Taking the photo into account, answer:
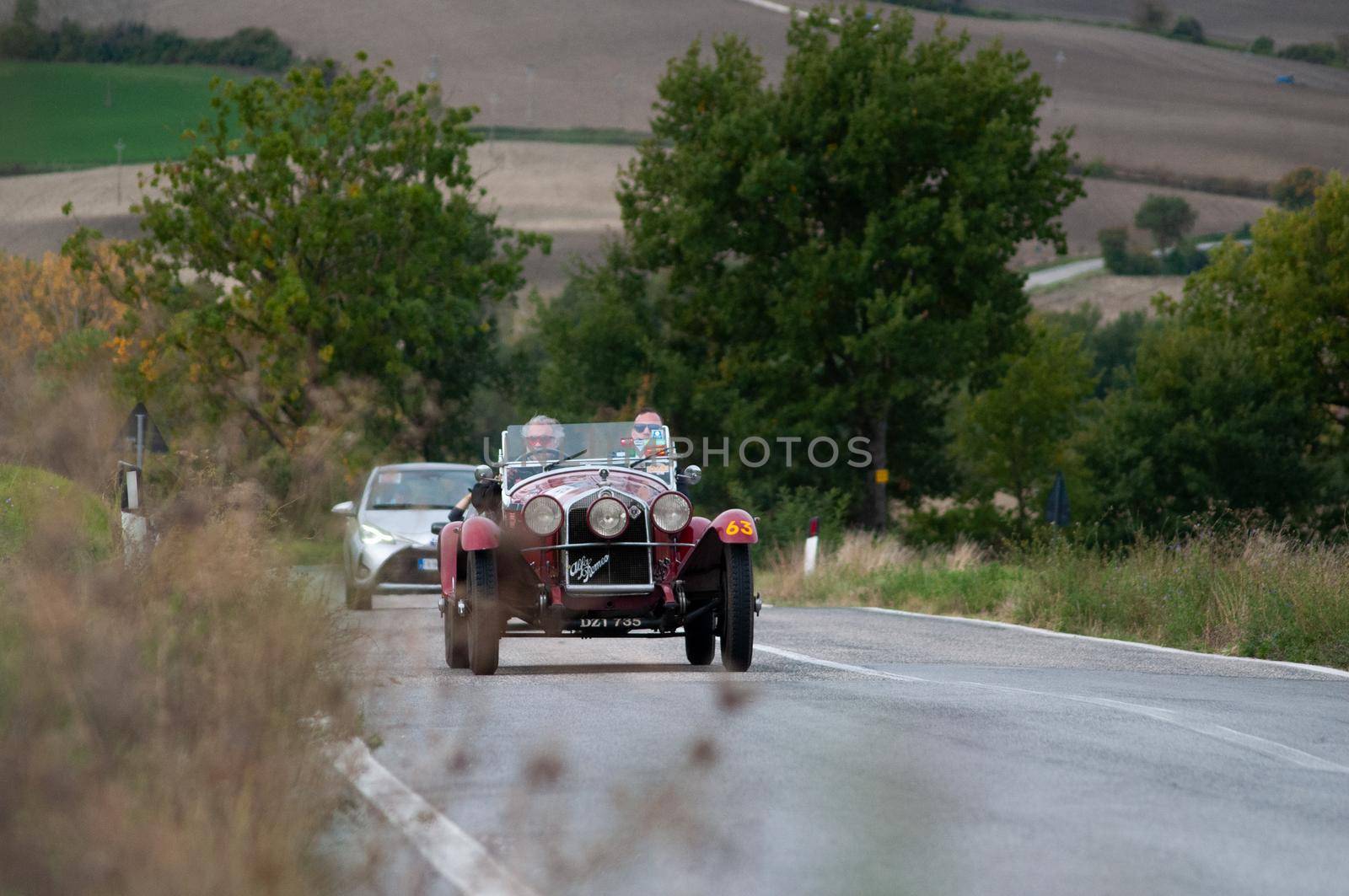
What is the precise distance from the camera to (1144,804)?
727 cm

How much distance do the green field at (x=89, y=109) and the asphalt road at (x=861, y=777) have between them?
248 ft

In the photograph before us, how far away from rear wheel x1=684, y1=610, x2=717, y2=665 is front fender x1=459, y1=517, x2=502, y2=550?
1.63 m

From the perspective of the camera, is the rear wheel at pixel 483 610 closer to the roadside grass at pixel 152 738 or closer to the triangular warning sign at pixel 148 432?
the roadside grass at pixel 152 738

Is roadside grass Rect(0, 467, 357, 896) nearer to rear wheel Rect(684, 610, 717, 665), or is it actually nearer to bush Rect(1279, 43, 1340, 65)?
rear wheel Rect(684, 610, 717, 665)

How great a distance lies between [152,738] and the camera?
558 cm

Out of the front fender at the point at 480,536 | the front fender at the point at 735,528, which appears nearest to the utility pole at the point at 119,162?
the front fender at the point at 480,536

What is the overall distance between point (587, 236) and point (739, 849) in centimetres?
10547

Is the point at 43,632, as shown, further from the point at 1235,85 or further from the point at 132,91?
the point at 1235,85

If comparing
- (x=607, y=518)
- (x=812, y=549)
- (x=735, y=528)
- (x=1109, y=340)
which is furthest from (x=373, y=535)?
(x=1109, y=340)

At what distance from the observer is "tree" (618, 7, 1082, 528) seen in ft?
176

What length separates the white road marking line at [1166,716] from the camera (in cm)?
874

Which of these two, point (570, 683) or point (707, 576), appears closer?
point (570, 683)

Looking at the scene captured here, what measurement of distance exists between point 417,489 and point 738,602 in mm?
12065

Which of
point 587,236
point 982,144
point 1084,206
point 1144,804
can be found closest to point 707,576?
point 1144,804
